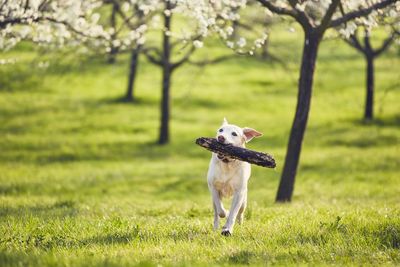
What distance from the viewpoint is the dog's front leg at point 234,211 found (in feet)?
29.1

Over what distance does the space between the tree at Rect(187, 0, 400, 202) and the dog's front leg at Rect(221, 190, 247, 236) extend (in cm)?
541

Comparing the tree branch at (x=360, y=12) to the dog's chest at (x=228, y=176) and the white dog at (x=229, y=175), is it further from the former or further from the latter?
the dog's chest at (x=228, y=176)

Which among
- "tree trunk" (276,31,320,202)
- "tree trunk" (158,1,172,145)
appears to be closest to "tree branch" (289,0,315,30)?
"tree trunk" (276,31,320,202)

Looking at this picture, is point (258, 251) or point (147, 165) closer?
point (258, 251)

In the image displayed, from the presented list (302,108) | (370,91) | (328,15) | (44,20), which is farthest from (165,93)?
(328,15)

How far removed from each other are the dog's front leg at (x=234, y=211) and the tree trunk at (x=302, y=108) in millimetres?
5985

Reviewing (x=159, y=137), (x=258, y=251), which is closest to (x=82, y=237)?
(x=258, y=251)

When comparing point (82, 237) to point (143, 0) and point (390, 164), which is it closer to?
point (143, 0)

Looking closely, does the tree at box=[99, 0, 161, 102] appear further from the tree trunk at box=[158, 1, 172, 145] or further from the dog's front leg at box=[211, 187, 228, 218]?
the dog's front leg at box=[211, 187, 228, 218]

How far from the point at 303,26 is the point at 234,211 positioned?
7.29m

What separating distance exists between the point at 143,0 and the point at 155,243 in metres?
13.0

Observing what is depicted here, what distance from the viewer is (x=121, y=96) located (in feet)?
126

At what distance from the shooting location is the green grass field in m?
7.94

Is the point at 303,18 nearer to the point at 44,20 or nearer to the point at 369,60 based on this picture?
the point at 44,20
